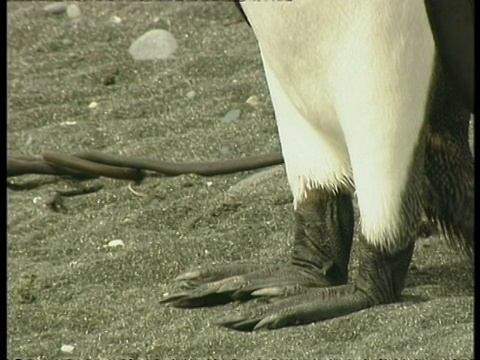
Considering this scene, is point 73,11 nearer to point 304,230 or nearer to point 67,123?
point 67,123

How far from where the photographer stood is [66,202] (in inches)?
113

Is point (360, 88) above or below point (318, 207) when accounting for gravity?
above

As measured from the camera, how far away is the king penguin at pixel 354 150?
204cm

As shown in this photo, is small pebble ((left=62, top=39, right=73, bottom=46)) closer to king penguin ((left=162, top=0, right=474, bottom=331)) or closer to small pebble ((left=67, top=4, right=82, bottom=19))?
small pebble ((left=67, top=4, right=82, bottom=19))

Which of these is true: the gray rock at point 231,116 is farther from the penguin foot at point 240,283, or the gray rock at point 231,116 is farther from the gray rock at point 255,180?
the penguin foot at point 240,283

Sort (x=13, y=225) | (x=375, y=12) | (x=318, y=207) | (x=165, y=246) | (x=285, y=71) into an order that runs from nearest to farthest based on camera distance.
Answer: (x=375, y=12) → (x=285, y=71) → (x=318, y=207) → (x=165, y=246) → (x=13, y=225)

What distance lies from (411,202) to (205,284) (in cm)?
37

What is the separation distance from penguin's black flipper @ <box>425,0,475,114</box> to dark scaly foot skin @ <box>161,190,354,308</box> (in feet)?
1.02

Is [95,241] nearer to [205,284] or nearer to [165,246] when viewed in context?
[165,246]

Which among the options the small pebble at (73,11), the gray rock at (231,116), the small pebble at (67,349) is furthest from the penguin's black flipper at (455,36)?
the small pebble at (73,11)

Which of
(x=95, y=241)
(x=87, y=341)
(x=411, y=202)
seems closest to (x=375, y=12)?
(x=411, y=202)

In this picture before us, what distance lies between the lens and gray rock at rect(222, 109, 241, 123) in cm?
319

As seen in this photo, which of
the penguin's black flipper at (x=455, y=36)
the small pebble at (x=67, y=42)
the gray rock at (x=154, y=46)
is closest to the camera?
the penguin's black flipper at (x=455, y=36)

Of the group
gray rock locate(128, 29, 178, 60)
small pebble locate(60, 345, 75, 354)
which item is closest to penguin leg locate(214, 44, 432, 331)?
small pebble locate(60, 345, 75, 354)
